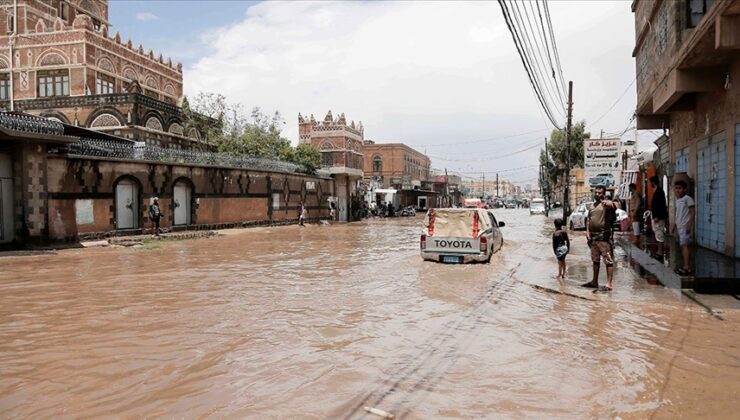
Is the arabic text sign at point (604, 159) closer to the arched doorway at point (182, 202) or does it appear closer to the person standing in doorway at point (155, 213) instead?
the arched doorway at point (182, 202)

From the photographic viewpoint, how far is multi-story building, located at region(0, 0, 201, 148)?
1471 inches

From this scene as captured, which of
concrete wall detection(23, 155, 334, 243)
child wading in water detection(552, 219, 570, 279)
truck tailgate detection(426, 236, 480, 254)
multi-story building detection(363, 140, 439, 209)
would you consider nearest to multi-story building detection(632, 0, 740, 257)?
child wading in water detection(552, 219, 570, 279)

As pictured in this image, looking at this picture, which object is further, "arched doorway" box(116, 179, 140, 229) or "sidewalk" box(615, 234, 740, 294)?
"arched doorway" box(116, 179, 140, 229)

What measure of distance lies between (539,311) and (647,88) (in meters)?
12.4

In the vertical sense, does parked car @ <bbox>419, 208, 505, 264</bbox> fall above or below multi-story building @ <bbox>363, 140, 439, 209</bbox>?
below

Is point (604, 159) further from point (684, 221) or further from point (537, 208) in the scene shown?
point (537, 208)

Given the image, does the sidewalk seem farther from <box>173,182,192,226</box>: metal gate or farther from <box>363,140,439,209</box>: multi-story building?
<box>363,140,439,209</box>: multi-story building

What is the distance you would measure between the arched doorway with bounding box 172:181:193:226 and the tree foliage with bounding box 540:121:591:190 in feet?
133

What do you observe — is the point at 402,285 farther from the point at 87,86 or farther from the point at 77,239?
the point at 87,86

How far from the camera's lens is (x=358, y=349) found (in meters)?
6.55

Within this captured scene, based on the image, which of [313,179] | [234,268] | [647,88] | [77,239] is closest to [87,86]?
[313,179]

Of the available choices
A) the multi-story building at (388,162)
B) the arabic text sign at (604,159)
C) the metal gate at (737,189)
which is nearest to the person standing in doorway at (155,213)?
the metal gate at (737,189)

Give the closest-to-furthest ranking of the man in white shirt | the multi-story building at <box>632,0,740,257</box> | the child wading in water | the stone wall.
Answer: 1. the man in white shirt
2. the multi-story building at <box>632,0,740,257</box>
3. the child wading in water
4. the stone wall

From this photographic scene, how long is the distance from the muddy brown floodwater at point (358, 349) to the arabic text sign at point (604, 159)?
2053 cm
